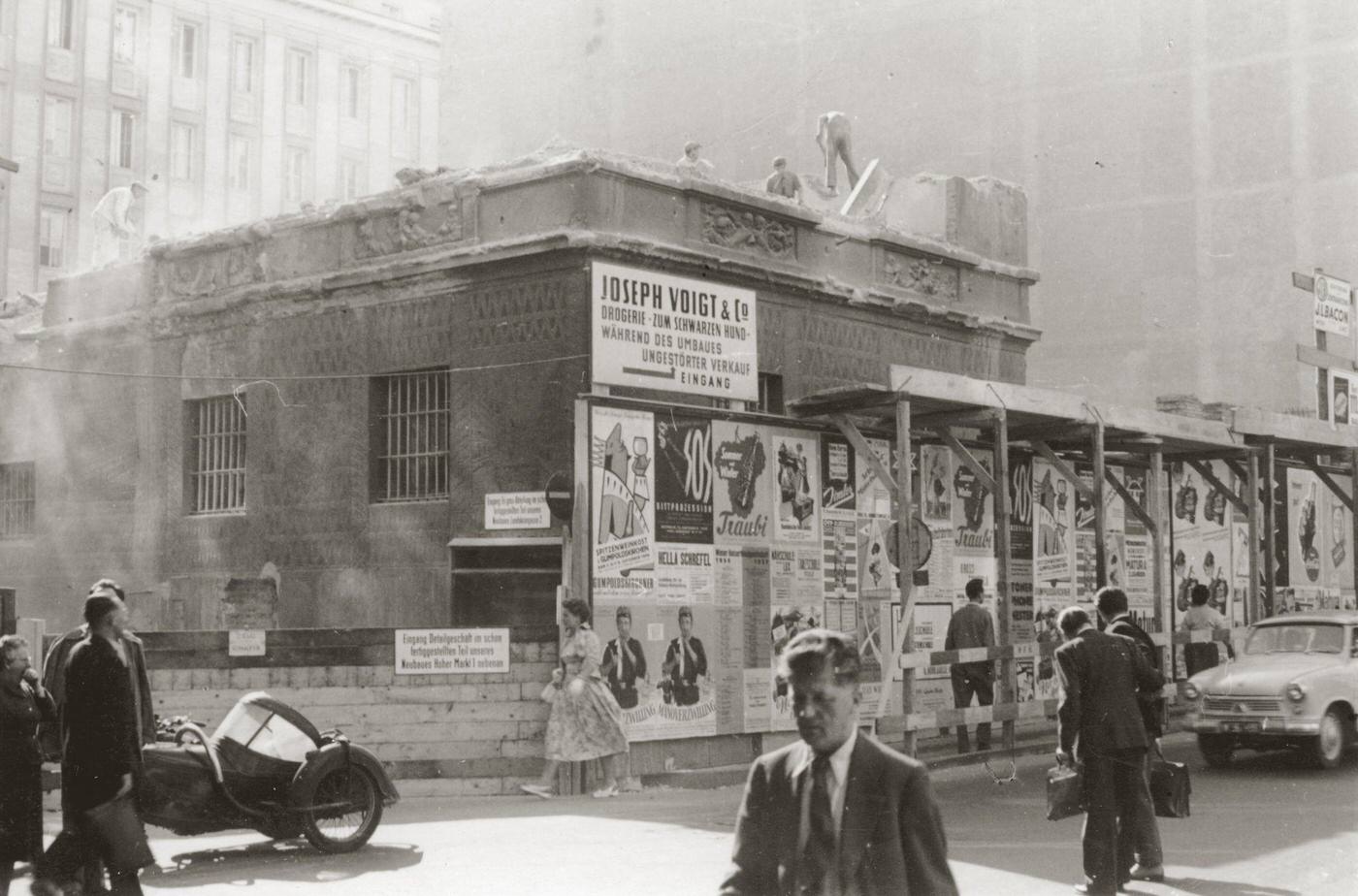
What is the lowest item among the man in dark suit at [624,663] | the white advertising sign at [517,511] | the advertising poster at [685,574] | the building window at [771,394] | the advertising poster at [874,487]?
the man in dark suit at [624,663]

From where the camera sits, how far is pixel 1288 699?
14984mm

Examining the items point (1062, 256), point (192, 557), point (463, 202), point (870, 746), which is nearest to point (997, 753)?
point (463, 202)

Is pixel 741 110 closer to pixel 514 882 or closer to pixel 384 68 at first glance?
pixel 514 882

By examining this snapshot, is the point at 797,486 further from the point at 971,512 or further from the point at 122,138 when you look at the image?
the point at 122,138

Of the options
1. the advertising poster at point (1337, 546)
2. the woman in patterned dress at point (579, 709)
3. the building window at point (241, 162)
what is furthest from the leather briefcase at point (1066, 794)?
the building window at point (241, 162)

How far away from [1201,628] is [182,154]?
39.8 m

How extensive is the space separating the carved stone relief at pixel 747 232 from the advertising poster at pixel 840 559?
3.25m

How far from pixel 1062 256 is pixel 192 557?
17.8 metres

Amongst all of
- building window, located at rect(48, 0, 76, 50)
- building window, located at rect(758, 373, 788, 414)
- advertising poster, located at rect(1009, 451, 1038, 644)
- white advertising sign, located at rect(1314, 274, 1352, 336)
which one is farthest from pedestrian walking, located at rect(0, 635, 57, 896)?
building window, located at rect(48, 0, 76, 50)

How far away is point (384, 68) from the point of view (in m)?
53.2

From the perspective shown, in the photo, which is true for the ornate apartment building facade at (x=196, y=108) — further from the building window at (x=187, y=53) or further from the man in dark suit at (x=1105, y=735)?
the man in dark suit at (x=1105, y=735)

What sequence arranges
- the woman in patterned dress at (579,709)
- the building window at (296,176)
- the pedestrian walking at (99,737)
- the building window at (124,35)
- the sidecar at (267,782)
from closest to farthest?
the pedestrian walking at (99,737) → the sidecar at (267,782) → the woman in patterned dress at (579,709) → the building window at (124,35) → the building window at (296,176)

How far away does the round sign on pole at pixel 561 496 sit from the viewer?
15.6 m

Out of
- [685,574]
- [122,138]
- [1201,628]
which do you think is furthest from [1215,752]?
[122,138]
